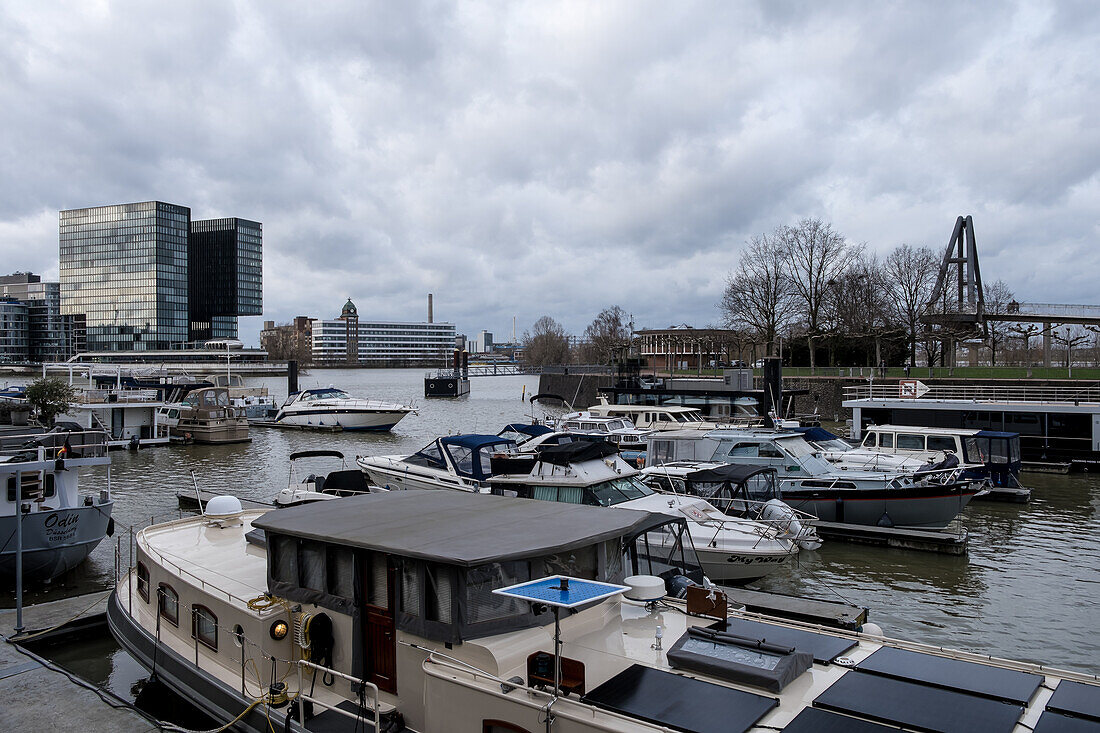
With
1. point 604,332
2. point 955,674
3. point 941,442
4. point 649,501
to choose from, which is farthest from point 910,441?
point 604,332

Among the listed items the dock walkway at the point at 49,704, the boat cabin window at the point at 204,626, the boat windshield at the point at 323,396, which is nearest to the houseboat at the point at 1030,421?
the boat cabin window at the point at 204,626

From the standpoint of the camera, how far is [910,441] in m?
27.7

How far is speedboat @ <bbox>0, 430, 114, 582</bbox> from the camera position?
50.2 ft

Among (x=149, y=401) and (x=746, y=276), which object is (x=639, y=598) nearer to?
(x=149, y=401)

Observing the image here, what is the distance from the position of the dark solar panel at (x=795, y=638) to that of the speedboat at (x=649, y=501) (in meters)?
7.21

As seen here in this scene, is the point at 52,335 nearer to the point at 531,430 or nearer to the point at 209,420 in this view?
the point at 209,420

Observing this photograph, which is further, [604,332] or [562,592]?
[604,332]

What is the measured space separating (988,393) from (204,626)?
5077 centimetres

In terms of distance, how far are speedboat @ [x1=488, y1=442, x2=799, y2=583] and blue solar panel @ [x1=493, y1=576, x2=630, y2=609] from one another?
9.24 metres

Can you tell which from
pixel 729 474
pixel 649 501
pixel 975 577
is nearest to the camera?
pixel 649 501

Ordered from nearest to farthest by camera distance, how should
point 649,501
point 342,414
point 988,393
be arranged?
1. point 649,501
2. point 988,393
3. point 342,414

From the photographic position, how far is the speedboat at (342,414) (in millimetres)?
53656

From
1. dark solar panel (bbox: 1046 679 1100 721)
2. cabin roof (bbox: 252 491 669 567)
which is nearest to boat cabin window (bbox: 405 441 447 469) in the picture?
cabin roof (bbox: 252 491 669 567)

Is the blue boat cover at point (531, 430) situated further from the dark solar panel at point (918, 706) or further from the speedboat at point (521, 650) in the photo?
the dark solar panel at point (918, 706)
